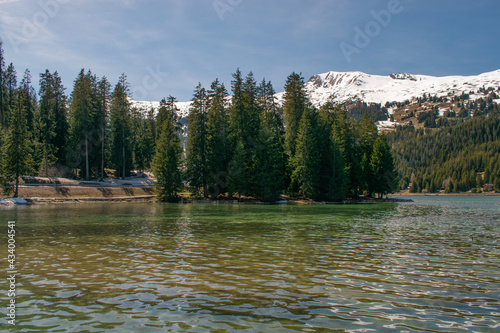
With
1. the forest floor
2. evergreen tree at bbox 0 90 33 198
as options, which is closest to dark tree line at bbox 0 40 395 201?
evergreen tree at bbox 0 90 33 198

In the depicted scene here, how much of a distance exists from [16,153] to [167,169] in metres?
25.4

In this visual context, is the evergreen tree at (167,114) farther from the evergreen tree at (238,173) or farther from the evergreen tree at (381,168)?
the evergreen tree at (381,168)

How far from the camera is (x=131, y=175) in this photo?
313 feet

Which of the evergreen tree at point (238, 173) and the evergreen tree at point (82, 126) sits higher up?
the evergreen tree at point (82, 126)

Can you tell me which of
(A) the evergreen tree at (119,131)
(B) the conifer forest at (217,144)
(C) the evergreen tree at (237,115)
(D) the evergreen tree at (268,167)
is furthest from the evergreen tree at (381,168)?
(A) the evergreen tree at (119,131)

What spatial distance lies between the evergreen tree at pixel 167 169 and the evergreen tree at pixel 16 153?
22.2m

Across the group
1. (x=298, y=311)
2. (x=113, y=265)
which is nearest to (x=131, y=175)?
(x=113, y=265)

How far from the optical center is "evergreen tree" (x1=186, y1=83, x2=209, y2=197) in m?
70.8

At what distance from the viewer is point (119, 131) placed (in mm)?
85438

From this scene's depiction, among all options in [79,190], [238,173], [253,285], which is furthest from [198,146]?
[253,285]

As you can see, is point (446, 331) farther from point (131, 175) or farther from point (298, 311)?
point (131, 175)

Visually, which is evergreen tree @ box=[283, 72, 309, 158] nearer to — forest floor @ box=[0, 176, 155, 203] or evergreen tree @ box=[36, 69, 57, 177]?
forest floor @ box=[0, 176, 155, 203]

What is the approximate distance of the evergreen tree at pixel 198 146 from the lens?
70.8 m

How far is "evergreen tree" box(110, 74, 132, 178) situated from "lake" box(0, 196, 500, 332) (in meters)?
67.6
